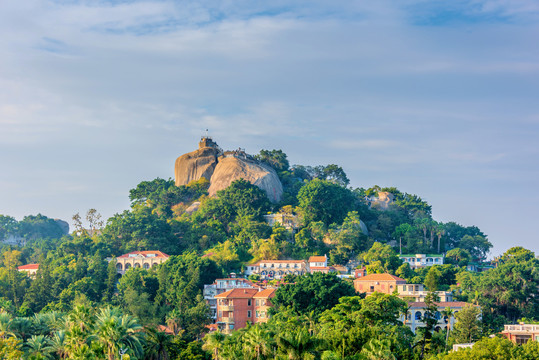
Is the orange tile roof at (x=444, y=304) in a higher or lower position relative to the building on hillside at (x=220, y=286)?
lower

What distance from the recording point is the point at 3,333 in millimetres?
57062

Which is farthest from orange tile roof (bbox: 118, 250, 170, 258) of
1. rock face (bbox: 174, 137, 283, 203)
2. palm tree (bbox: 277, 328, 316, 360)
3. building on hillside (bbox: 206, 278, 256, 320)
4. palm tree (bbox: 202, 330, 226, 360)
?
palm tree (bbox: 277, 328, 316, 360)

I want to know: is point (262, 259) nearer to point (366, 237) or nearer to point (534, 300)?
point (366, 237)

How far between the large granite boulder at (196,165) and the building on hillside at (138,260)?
26.7 m

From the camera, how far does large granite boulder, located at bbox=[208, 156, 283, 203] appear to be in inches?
4727

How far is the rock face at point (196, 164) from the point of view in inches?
5064

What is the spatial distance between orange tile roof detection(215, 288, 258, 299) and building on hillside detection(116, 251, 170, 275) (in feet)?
60.7

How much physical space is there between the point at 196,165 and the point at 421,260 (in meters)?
42.7

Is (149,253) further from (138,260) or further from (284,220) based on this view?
(284,220)

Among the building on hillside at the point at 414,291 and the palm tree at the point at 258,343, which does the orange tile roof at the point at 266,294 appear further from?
the palm tree at the point at 258,343

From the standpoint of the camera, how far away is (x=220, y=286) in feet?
299

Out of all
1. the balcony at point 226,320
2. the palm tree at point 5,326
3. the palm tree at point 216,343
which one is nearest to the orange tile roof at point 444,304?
the balcony at point 226,320

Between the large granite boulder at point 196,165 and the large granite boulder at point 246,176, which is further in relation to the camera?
the large granite boulder at point 196,165

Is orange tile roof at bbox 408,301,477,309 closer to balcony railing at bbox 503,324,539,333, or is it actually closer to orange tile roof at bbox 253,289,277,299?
balcony railing at bbox 503,324,539,333
